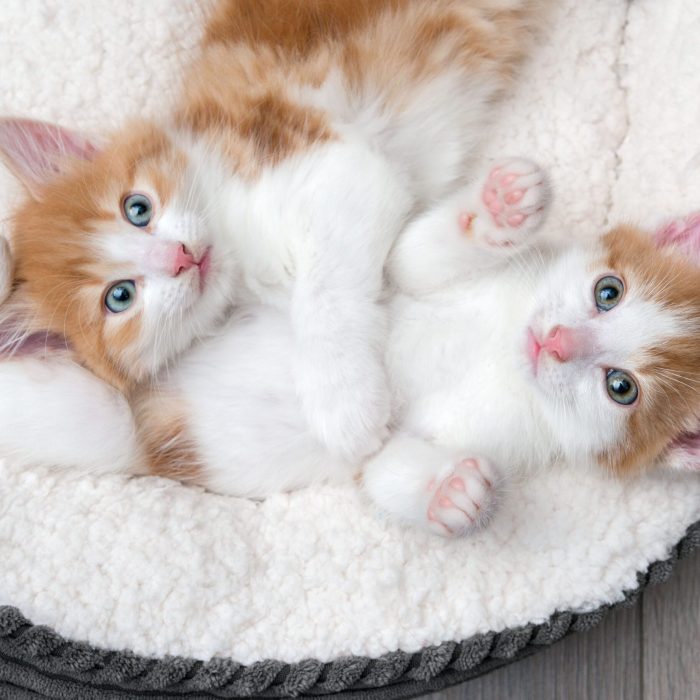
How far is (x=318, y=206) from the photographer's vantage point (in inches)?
59.9

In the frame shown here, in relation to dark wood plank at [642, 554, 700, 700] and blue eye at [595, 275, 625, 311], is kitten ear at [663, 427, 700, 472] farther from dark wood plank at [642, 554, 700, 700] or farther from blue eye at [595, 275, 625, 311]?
dark wood plank at [642, 554, 700, 700]

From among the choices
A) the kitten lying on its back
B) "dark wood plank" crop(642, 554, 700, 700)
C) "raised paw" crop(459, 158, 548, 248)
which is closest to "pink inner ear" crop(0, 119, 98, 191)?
the kitten lying on its back

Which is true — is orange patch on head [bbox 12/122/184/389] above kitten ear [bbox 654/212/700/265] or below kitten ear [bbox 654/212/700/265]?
below

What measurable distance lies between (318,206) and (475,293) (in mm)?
370

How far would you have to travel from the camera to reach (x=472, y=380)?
1609 millimetres

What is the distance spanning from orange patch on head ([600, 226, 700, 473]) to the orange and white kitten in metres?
0.45

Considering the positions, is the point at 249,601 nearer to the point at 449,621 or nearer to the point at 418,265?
the point at 449,621

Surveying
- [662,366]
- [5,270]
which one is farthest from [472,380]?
[5,270]

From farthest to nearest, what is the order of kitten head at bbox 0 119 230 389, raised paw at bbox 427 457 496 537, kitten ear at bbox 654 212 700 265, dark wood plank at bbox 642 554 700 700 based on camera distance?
dark wood plank at bbox 642 554 700 700 < kitten ear at bbox 654 212 700 265 < kitten head at bbox 0 119 230 389 < raised paw at bbox 427 457 496 537

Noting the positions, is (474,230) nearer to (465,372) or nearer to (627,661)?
(465,372)

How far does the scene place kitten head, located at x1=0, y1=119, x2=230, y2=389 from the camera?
1.47m

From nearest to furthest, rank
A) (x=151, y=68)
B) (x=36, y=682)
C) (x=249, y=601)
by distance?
1. (x=36, y=682)
2. (x=249, y=601)
3. (x=151, y=68)

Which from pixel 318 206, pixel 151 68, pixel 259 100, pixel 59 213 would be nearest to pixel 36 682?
pixel 59 213

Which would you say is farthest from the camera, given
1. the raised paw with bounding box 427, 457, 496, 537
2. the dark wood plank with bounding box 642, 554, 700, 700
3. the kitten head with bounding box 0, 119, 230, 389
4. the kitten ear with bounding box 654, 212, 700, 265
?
the dark wood plank with bounding box 642, 554, 700, 700
